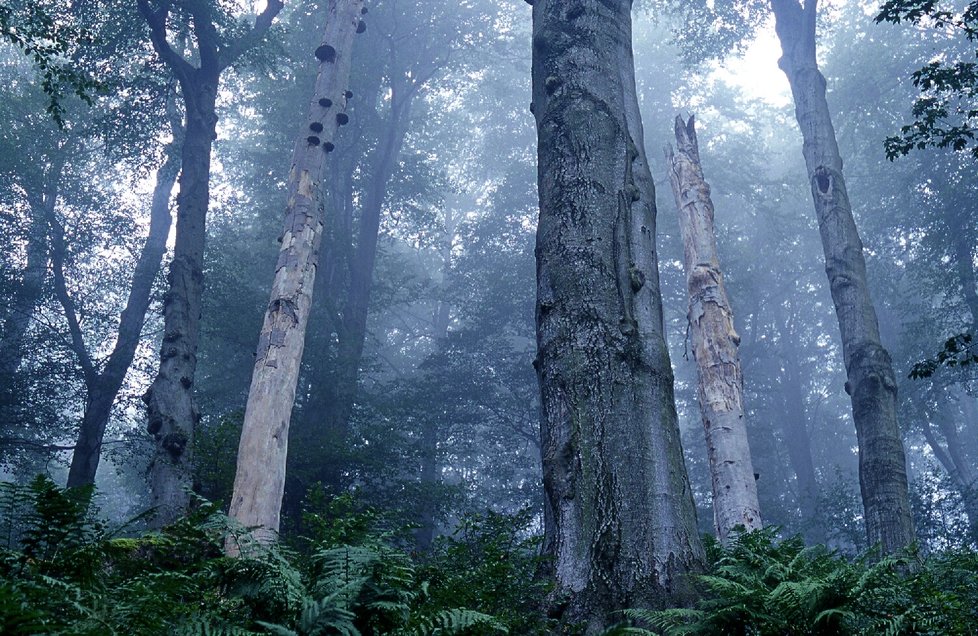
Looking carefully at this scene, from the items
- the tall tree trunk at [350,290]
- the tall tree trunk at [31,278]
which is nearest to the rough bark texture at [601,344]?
the tall tree trunk at [350,290]

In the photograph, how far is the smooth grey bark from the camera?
10.4m

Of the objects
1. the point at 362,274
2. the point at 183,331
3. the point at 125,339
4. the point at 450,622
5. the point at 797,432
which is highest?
the point at 362,274

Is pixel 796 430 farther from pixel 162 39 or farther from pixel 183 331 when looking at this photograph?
pixel 162 39

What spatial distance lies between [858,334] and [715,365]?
1.72 metres

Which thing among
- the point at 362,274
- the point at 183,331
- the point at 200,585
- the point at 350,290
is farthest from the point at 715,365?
the point at 362,274

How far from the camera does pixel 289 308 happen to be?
9000mm

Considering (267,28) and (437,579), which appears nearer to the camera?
(437,579)

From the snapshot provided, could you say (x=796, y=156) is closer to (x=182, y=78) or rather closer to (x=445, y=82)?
(x=445, y=82)

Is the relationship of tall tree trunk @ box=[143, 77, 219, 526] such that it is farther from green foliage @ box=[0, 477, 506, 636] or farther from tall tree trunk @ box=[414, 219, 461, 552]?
green foliage @ box=[0, 477, 506, 636]

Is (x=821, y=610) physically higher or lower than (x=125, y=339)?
lower

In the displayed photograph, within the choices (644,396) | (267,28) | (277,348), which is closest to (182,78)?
(267,28)

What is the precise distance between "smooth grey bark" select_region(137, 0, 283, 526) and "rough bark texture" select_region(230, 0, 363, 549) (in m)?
1.30

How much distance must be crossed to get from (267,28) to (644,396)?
16.3 metres

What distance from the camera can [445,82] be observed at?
1193 inches
